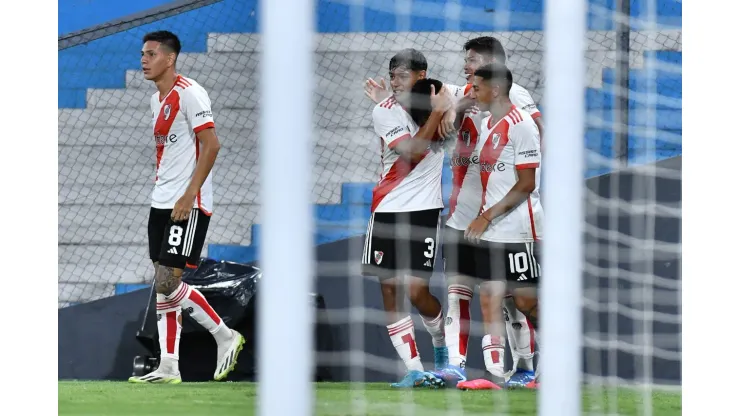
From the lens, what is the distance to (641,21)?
5.63 metres

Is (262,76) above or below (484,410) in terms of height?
above

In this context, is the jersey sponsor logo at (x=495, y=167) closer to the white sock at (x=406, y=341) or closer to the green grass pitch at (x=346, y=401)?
the white sock at (x=406, y=341)

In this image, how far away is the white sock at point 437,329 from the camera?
4.76m

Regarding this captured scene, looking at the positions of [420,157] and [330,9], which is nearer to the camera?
[420,157]

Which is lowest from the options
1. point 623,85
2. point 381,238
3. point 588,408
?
point 588,408

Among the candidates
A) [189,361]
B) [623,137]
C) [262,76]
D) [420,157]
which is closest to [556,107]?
[262,76]

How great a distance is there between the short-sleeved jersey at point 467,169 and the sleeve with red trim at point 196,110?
1026 mm

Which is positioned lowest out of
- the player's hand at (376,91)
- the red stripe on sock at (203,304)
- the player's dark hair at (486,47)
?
the red stripe on sock at (203,304)

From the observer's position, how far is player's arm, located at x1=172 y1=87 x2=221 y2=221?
5.04 m

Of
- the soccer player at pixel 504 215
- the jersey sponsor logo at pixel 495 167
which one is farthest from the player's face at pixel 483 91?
the jersey sponsor logo at pixel 495 167

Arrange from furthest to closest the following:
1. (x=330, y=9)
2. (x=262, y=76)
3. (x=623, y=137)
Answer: (x=330, y=9) < (x=623, y=137) < (x=262, y=76)

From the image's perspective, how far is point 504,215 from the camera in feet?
15.2

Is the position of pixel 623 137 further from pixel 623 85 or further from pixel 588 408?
pixel 588 408

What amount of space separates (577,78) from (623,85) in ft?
8.37
